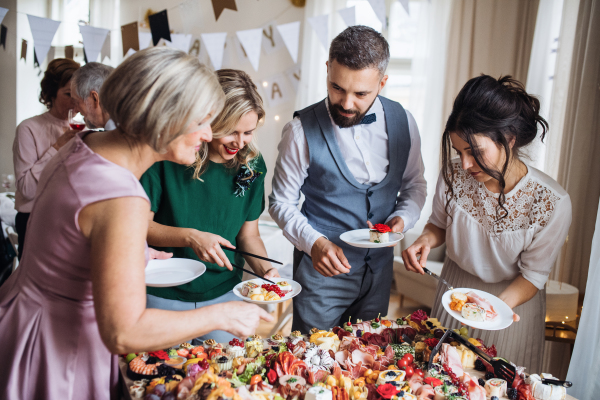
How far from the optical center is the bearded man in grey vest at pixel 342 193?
180 cm

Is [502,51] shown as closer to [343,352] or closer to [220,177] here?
[220,177]

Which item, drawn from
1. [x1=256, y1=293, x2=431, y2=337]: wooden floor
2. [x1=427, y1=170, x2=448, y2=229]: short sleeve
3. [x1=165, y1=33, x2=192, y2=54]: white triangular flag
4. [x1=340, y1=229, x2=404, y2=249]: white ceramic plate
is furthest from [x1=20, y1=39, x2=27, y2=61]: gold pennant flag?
[x1=427, y1=170, x2=448, y2=229]: short sleeve

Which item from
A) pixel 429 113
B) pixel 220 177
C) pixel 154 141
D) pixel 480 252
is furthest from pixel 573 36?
pixel 154 141

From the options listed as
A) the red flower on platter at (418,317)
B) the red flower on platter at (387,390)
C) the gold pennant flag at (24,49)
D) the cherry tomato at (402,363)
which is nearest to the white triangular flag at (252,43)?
the gold pennant flag at (24,49)

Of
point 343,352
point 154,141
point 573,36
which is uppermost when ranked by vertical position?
point 573,36

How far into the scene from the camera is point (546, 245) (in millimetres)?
1511

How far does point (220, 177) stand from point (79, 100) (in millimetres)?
1206

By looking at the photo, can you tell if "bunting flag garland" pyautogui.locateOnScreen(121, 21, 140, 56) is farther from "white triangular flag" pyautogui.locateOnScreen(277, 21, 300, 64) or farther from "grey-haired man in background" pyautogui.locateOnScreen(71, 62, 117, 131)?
"grey-haired man in background" pyautogui.locateOnScreen(71, 62, 117, 131)

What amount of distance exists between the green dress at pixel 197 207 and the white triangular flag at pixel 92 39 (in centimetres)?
254

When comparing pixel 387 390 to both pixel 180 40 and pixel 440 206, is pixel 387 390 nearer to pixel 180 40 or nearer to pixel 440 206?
pixel 440 206

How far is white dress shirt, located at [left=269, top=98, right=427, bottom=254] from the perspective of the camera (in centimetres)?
183

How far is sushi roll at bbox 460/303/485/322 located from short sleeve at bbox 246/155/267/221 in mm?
863

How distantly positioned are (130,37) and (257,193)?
3146 mm

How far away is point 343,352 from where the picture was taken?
131cm
